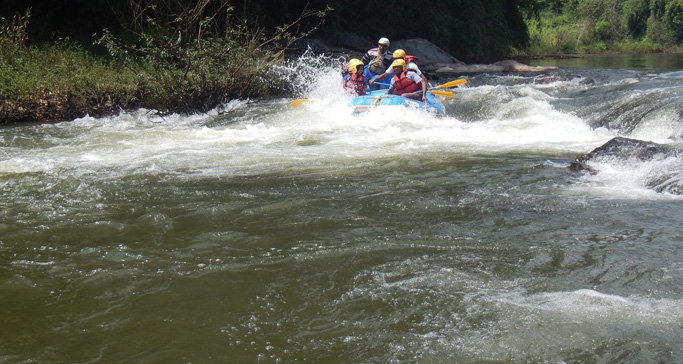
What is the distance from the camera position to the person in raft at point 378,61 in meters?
13.2

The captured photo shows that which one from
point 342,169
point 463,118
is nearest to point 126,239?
point 342,169

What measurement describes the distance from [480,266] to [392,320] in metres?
0.95

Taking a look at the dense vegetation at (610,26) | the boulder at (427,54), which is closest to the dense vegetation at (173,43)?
the boulder at (427,54)

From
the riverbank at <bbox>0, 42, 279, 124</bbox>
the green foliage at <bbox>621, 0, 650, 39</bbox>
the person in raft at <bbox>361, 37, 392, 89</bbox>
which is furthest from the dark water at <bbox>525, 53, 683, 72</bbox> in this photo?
the green foliage at <bbox>621, 0, 650, 39</bbox>

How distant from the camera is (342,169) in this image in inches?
295

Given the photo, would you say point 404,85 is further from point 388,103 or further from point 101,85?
point 101,85

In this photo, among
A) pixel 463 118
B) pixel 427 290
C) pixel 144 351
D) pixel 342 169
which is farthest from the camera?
pixel 463 118

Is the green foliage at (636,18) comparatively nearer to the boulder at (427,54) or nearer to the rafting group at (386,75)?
the boulder at (427,54)

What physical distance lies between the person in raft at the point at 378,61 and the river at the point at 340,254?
422 cm

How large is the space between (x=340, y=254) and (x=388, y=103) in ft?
21.1

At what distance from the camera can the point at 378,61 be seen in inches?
519

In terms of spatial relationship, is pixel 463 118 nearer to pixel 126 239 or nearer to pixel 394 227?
pixel 394 227

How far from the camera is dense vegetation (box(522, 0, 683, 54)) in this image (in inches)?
1946

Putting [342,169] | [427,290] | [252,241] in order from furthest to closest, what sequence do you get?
[342,169], [252,241], [427,290]
